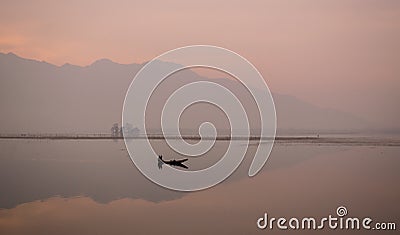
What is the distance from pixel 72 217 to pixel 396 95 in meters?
2.10

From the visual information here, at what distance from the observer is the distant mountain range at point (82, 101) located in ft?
14.9

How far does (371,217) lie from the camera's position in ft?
14.8

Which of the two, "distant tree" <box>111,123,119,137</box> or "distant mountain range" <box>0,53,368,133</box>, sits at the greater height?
"distant mountain range" <box>0,53,368,133</box>

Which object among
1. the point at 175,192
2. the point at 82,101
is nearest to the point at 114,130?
the point at 82,101

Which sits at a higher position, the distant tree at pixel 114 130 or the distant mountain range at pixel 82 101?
the distant mountain range at pixel 82 101

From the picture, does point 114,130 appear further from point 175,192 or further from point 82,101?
point 175,192

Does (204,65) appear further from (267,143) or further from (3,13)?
(3,13)

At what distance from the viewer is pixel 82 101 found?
14.9 feet

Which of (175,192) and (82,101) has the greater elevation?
(82,101)

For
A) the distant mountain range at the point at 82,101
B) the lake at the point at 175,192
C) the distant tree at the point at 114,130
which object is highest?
the distant mountain range at the point at 82,101

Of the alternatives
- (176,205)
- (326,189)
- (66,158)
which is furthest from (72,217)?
(326,189)

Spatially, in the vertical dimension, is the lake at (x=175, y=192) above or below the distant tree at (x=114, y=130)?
below

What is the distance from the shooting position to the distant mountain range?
14.9ft

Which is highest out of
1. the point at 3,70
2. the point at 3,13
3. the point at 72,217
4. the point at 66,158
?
the point at 3,13
